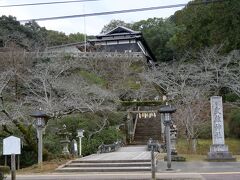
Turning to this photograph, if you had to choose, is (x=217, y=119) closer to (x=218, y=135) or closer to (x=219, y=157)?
(x=218, y=135)

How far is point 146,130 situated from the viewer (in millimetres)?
36781

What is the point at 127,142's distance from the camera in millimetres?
34281

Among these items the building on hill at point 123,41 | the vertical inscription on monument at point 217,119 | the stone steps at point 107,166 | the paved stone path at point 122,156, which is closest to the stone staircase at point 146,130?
the paved stone path at point 122,156

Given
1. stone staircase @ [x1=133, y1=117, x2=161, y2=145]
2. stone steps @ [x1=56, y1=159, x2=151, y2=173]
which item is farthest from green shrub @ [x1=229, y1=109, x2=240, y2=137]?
stone steps @ [x1=56, y1=159, x2=151, y2=173]

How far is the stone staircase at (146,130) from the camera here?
35250mm

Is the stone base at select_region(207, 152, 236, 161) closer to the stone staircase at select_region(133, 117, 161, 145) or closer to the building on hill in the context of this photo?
the stone staircase at select_region(133, 117, 161, 145)

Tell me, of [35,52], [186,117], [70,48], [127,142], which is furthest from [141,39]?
[186,117]

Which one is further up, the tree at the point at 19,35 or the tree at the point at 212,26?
the tree at the point at 19,35

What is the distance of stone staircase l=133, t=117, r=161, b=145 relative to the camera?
35.2 metres

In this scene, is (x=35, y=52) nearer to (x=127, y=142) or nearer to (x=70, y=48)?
(x=127, y=142)

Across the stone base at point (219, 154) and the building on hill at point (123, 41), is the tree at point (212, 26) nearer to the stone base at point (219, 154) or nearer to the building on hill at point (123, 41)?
the stone base at point (219, 154)

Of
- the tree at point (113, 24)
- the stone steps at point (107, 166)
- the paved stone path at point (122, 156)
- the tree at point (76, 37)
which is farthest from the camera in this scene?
the tree at point (113, 24)

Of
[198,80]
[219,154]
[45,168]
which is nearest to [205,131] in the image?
[198,80]

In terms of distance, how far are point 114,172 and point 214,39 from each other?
635 inches
